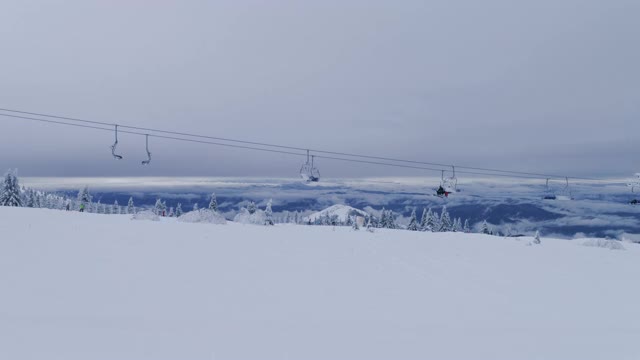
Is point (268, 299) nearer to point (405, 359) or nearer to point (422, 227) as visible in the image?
point (405, 359)

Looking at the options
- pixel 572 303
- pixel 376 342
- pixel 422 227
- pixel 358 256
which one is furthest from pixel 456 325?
pixel 422 227

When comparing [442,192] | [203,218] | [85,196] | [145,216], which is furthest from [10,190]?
[442,192]

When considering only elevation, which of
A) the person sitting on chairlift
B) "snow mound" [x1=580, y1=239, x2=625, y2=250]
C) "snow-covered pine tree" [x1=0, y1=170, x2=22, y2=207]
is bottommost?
"snow-covered pine tree" [x1=0, y1=170, x2=22, y2=207]

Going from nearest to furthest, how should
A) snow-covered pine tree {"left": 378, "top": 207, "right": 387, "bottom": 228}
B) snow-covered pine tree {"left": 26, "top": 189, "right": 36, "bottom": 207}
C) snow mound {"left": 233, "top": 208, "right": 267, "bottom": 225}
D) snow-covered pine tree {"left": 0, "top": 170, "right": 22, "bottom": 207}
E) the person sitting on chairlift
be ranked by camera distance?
the person sitting on chairlift, snow mound {"left": 233, "top": 208, "right": 267, "bottom": 225}, snow-covered pine tree {"left": 0, "top": 170, "right": 22, "bottom": 207}, snow-covered pine tree {"left": 26, "top": 189, "right": 36, "bottom": 207}, snow-covered pine tree {"left": 378, "top": 207, "right": 387, "bottom": 228}

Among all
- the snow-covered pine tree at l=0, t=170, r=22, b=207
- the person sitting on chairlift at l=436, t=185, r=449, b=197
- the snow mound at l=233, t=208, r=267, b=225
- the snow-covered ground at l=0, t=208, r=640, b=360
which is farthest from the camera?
the snow-covered pine tree at l=0, t=170, r=22, b=207

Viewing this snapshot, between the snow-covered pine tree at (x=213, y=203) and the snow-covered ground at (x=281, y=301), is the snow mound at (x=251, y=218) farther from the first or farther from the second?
the snow-covered pine tree at (x=213, y=203)

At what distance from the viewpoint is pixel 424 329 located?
9.23 m

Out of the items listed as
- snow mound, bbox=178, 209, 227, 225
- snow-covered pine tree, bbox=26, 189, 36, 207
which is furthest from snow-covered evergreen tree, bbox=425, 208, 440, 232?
snow-covered pine tree, bbox=26, 189, 36, 207

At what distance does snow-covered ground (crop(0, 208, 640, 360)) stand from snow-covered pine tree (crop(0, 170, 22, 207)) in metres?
45.0

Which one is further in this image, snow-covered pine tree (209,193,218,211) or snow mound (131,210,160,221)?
snow-covered pine tree (209,193,218,211)

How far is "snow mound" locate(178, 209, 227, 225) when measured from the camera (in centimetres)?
2659

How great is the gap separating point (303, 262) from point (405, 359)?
8.29 metres

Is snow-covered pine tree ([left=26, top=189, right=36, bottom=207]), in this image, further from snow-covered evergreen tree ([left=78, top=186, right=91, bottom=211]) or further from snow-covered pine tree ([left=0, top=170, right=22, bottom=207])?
snow-covered pine tree ([left=0, top=170, right=22, bottom=207])

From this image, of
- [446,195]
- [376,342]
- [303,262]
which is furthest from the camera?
[446,195]
